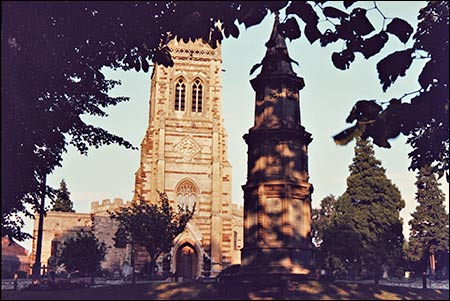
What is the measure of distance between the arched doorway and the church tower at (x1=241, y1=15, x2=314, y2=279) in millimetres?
33481

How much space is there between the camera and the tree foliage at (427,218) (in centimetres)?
4900

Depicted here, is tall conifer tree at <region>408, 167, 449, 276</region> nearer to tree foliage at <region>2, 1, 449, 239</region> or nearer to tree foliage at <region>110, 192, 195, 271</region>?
tree foliage at <region>110, 192, 195, 271</region>

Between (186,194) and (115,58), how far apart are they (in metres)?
41.0

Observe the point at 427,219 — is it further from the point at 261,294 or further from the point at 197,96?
the point at 261,294

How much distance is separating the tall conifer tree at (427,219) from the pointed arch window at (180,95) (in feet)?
79.8

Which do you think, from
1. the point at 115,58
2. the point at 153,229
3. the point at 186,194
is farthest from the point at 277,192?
the point at 186,194

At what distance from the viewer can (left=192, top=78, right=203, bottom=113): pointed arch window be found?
59191 millimetres

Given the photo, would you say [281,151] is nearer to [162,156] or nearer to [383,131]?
[383,131]

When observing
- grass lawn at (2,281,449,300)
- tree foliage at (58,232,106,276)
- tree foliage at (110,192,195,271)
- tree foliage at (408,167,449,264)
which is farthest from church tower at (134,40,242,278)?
grass lawn at (2,281,449,300)

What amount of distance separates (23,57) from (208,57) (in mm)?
46684

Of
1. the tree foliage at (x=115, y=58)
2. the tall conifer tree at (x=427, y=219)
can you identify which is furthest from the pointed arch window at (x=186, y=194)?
the tree foliage at (x=115, y=58)

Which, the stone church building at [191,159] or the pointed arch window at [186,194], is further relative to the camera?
the pointed arch window at [186,194]

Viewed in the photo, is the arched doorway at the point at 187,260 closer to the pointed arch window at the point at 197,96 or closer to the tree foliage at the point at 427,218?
the pointed arch window at the point at 197,96

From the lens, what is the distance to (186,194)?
56.2 meters
